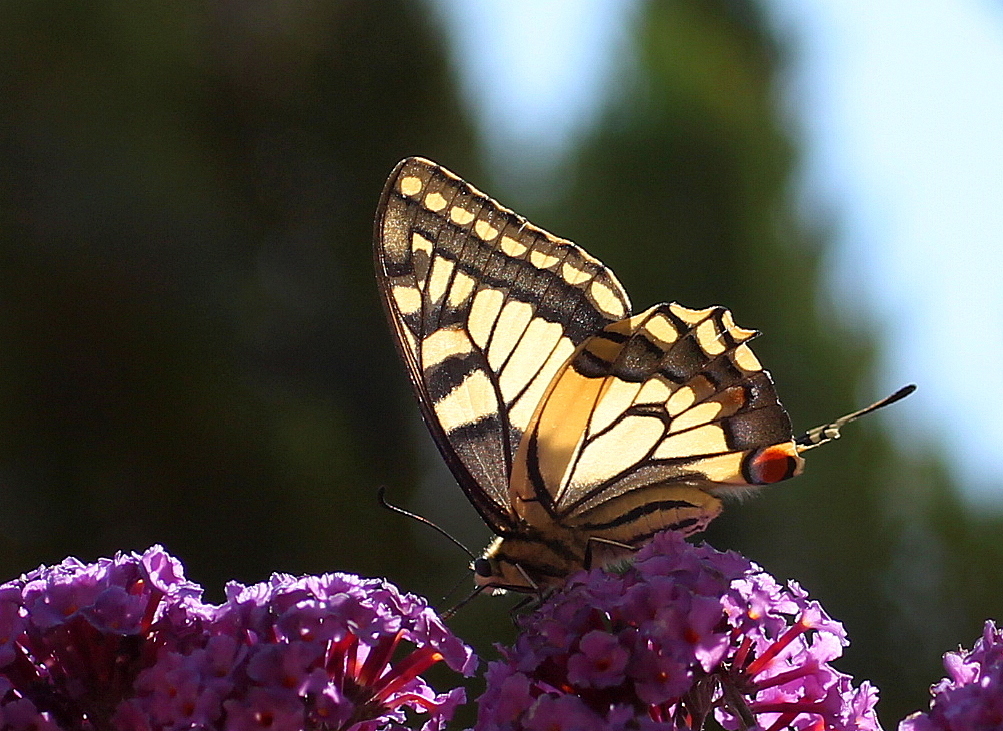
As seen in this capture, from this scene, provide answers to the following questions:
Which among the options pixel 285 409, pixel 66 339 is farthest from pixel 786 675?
pixel 66 339

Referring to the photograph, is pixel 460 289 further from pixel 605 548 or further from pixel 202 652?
pixel 202 652

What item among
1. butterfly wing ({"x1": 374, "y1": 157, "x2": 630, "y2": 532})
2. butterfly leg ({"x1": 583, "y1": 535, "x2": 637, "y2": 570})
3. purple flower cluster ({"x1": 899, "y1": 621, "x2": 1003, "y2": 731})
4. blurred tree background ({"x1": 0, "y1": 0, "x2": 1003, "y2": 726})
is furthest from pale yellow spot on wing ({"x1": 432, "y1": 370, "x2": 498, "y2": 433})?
blurred tree background ({"x1": 0, "y1": 0, "x2": 1003, "y2": 726})

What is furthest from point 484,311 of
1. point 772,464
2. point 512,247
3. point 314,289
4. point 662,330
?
point 314,289

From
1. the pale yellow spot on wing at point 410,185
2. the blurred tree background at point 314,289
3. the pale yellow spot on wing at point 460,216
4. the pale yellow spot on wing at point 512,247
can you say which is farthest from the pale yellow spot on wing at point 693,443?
the blurred tree background at point 314,289

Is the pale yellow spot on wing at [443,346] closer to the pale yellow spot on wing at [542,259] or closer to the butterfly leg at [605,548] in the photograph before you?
the pale yellow spot on wing at [542,259]

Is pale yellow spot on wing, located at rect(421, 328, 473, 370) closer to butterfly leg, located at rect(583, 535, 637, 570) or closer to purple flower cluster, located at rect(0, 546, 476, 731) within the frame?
butterfly leg, located at rect(583, 535, 637, 570)

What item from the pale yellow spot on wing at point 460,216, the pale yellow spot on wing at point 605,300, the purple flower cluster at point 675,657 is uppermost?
the pale yellow spot on wing at point 460,216
